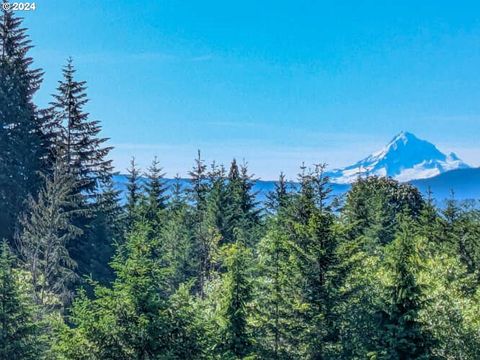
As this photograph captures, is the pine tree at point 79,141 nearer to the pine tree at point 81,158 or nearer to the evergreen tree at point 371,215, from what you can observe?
the pine tree at point 81,158

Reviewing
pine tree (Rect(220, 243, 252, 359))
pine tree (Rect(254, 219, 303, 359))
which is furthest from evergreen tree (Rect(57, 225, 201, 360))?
pine tree (Rect(254, 219, 303, 359))

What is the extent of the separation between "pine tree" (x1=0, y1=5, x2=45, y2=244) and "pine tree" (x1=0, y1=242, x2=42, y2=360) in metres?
26.8

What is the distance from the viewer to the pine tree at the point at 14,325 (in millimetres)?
16219

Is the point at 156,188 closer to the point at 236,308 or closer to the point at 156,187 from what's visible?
the point at 156,187

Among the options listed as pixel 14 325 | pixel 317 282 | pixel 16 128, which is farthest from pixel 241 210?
pixel 14 325

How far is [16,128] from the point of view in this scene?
4425 cm

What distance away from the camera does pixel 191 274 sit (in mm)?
44469

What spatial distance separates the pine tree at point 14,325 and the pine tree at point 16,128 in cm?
2682

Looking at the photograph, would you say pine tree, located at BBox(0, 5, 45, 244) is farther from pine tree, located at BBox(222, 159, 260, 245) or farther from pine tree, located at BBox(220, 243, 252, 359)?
pine tree, located at BBox(220, 243, 252, 359)

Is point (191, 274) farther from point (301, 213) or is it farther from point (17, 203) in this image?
point (17, 203)

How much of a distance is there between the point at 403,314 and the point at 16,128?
37.9m

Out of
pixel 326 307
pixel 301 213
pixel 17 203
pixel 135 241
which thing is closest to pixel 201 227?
pixel 301 213

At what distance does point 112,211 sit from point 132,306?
3062 centimetres

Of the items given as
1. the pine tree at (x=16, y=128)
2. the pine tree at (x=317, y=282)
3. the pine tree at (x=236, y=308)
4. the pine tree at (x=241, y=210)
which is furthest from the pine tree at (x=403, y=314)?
the pine tree at (x=16, y=128)
